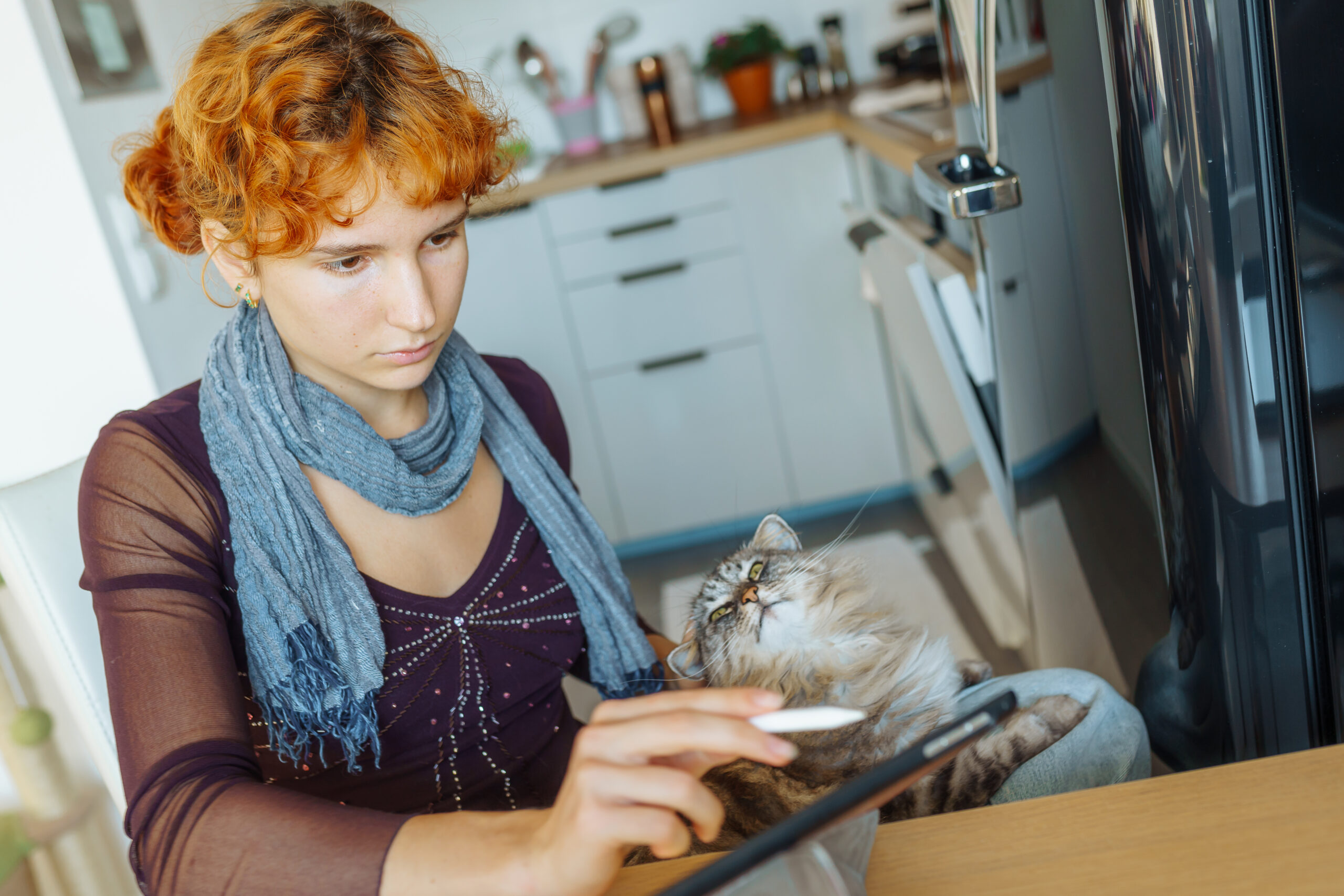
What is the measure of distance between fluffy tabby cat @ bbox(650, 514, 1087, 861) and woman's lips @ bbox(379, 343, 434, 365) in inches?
14.0

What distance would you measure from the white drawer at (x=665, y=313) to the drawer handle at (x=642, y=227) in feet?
0.41

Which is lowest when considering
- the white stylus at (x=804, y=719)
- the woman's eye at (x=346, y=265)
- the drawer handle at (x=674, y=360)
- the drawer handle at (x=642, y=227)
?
the drawer handle at (x=674, y=360)

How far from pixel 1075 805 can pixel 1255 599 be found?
296mm

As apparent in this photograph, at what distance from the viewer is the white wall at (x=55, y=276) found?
1.22 metres

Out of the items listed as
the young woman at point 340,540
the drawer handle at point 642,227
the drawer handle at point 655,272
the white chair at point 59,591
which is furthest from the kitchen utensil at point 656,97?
the white chair at point 59,591

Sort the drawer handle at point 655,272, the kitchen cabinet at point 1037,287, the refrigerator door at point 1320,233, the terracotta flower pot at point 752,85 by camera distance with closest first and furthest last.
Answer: the refrigerator door at point 1320,233, the kitchen cabinet at point 1037,287, the drawer handle at point 655,272, the terracotta flower pot at point 752,85

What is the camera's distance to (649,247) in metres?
2.81

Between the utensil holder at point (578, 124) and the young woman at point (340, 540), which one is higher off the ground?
the utensil holder at point (578, 124)

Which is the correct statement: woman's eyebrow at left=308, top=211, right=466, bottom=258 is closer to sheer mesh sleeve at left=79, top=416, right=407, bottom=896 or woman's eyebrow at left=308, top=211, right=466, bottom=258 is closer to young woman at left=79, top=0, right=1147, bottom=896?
young woman at left=79, top=0, right=1147, bottom=896

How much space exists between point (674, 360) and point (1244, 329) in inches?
87.3

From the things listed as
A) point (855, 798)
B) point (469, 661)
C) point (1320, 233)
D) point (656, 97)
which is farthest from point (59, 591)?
point (656, 97)

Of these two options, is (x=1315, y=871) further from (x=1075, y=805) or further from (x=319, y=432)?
(x=319, y=432)

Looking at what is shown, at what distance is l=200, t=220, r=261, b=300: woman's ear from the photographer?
0.88 metres

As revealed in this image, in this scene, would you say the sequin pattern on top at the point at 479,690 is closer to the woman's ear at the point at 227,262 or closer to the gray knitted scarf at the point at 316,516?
the gray knitted scarf at the point at 316,516
